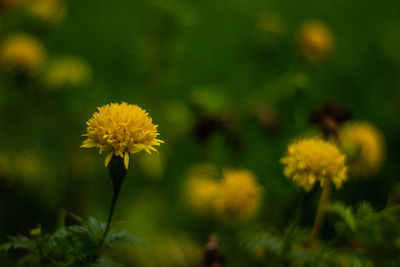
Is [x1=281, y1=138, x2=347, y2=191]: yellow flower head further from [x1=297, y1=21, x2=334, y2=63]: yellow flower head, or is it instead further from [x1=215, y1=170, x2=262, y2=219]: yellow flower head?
[x1=297, y1=21, x2=334, y2=63]: yellow flower head

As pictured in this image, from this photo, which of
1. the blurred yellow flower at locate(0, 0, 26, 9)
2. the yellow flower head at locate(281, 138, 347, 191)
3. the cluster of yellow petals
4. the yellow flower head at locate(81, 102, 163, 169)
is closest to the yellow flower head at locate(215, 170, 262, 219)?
the cluster of yellow petals

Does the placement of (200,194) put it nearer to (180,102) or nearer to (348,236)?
(348,236)

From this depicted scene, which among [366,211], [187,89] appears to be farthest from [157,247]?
[187,89]

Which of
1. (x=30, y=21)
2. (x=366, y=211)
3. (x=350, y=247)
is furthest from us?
(x=30, y=21)

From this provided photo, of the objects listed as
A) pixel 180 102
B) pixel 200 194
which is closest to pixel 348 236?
pixel 200 194

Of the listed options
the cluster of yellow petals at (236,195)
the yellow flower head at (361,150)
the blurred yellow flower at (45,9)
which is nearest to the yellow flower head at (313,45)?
the yellow flower head at (361,150)

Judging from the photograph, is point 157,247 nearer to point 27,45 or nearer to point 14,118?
point 14,118
